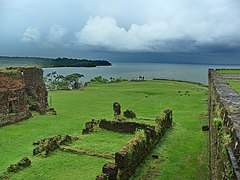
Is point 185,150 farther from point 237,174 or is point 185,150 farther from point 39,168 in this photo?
point 237,174

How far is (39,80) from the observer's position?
1431 inches

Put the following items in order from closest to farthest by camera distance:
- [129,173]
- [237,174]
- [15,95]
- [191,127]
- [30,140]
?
[237,174]
[129,173]
[30,140]
[191,127]
[15,95]

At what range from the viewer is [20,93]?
101 feet

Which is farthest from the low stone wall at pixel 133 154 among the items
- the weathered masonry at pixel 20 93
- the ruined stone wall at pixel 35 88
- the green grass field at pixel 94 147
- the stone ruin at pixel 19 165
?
the ruined stone wall at pixel 35 88

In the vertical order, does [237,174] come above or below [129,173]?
above

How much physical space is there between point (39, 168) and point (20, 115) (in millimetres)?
15226

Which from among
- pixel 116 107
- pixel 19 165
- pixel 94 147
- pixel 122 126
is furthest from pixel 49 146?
pixel 116 107

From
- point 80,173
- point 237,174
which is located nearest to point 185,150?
point 80,173

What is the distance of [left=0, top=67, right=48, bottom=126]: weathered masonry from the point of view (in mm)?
28375

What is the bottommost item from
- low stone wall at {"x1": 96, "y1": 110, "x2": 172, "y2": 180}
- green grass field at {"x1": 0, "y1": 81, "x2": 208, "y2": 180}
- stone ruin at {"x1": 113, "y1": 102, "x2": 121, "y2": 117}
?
green grass field at {"x1": 0, "y1": 81, "x2": 208, "y2": 180}

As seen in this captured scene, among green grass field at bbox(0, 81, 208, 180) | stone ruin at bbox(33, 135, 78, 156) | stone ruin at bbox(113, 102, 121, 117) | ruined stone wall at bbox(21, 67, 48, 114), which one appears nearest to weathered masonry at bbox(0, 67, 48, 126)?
ruined stone wall at bbox(21, 67, 48, 114)

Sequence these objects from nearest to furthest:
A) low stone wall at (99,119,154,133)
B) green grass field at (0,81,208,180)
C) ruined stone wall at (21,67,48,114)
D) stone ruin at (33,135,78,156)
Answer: green grass field at (0,81,208,180) → stone ruin at (33,135,78,156) → low stone wall at (99,119,154,133) → ruined stone wall at (21,67,48,114)

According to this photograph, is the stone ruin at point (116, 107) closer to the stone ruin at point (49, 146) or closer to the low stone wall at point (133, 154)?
the low stone wall at point (133, 154)

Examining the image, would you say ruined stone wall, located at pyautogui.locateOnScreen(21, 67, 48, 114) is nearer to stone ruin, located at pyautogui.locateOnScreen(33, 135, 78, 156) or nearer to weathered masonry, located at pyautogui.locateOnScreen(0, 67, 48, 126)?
weathered masonry, located at pyautogui.locateOnScreen(0, 67, 48, 126)
